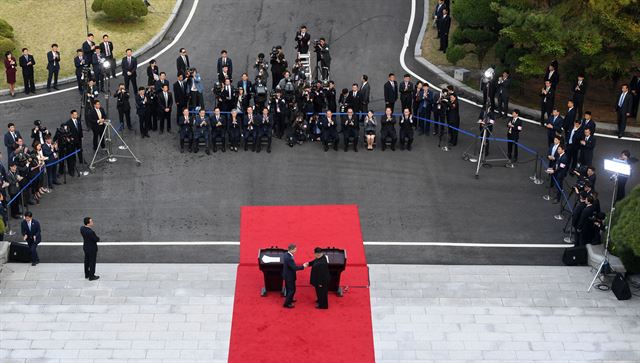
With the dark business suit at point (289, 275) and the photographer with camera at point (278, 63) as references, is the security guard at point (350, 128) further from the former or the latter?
the dark business suit at point (289, 275)

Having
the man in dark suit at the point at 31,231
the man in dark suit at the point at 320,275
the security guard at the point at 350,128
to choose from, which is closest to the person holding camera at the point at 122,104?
the security guard at the point at 350,128

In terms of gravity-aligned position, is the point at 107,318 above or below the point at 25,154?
below

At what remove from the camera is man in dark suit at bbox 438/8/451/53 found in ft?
124

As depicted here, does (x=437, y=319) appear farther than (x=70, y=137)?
No

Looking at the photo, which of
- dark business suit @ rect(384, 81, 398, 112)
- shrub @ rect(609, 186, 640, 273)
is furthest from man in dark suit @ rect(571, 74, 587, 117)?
shrub @ rect(609, 186, 640, 273)

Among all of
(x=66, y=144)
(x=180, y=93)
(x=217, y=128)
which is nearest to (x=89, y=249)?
(x=66, y=144)

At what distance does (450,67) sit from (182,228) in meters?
15.1

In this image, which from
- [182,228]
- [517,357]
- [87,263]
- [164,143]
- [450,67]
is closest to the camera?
[517,357]

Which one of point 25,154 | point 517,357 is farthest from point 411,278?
point 25,154

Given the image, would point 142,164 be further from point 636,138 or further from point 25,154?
point 636,138

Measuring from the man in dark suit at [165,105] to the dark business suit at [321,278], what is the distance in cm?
1166

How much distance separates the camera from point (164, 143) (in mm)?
31266

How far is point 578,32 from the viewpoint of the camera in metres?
30.5

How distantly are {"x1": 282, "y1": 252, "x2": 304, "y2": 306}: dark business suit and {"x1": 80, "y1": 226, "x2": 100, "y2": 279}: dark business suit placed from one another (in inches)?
179
